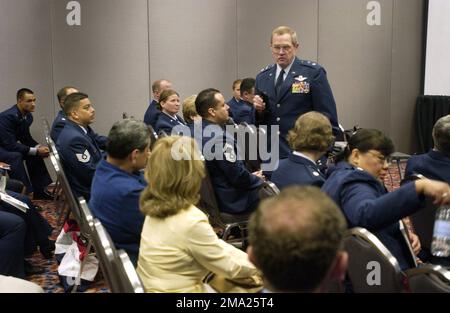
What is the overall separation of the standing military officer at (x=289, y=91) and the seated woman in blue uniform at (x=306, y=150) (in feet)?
3.18

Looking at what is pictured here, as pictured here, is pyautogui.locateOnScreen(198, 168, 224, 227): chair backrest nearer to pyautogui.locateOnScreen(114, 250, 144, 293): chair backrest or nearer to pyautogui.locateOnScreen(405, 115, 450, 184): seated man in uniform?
pyautogui.locateOnScreen(405, 115, 450, 184): seated man in uniform

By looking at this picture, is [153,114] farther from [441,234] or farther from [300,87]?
[441,234]

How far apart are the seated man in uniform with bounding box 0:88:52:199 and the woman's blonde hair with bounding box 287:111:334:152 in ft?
13.2

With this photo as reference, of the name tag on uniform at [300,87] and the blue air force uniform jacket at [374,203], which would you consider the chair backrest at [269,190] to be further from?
the name tag on uniform at [300,87]

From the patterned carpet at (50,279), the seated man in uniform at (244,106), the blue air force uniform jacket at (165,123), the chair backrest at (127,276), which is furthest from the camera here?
the seated man in uniform at (244,106)

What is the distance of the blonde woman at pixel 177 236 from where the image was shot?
6.25ft

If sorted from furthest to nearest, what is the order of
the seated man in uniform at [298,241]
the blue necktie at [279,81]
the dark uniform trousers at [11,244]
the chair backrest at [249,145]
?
1. the chair backrest at [249,145]
2. the blue necktie at [279,81]
3. the dark uniform trousers at [11,244]
4. the seated man in uniform at [298,241]

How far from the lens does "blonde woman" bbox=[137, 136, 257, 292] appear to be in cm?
191

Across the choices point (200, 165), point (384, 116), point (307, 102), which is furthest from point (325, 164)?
point (384, 116)

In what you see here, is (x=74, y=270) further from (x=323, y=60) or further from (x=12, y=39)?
(x=323, y=60)

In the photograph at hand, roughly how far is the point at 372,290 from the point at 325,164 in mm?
1582

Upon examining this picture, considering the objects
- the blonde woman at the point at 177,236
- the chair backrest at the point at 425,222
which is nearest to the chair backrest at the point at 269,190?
the blonde woman at the point at 177,236

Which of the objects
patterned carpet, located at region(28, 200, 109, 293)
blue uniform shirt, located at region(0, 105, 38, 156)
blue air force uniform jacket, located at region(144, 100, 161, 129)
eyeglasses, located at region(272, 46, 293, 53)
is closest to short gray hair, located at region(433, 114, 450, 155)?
eyeglasses, located at region(272, 46, 293, 53)

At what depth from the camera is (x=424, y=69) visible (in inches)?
348
